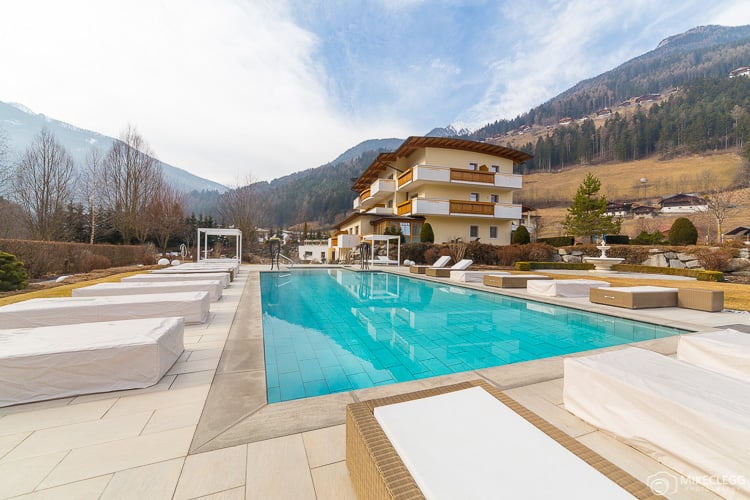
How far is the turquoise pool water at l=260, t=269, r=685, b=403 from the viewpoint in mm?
3504

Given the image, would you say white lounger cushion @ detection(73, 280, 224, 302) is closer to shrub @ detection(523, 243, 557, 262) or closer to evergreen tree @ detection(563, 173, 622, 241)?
shrub @ detection(523, 243, 557, 262)

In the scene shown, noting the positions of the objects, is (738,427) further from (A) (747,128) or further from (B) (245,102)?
(A) (747,128)

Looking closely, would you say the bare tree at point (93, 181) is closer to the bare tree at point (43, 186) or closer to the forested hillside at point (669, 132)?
the bare tree at point (43, 186)

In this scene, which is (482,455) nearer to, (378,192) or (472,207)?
(472,207)

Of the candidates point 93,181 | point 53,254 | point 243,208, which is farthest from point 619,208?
point 93,181

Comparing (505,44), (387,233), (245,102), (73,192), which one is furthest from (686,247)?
(73,192)

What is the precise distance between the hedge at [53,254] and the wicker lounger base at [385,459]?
13.9 m

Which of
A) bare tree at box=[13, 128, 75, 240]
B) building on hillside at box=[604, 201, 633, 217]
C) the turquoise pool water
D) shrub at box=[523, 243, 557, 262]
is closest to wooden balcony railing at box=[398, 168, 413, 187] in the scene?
shrub at box=[523, 243, 557, 262]

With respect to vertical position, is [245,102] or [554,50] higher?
[554,50]

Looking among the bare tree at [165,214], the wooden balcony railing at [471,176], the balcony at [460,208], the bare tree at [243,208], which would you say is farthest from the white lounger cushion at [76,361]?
the bare tree at [165,214]

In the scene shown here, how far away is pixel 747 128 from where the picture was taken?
157 ft

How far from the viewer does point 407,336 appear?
195 inches

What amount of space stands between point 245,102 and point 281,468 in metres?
15.8

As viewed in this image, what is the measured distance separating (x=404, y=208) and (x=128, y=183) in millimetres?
19451
